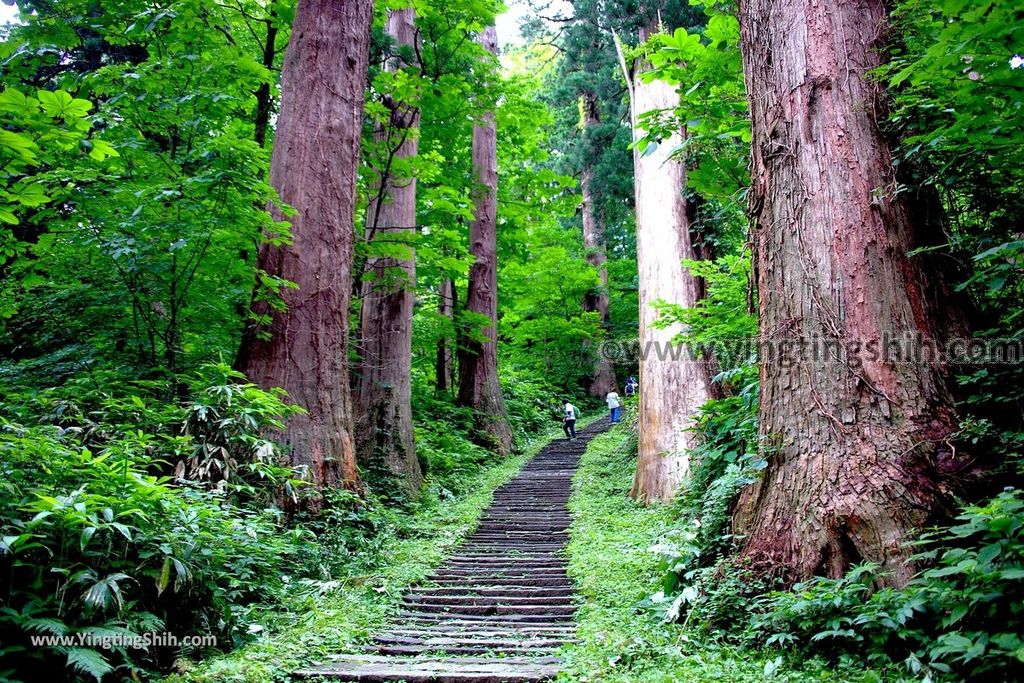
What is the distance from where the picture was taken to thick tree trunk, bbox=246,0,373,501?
21.5 feet

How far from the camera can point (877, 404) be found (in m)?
3.57

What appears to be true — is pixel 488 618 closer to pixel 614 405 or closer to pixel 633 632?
pixel 633 632

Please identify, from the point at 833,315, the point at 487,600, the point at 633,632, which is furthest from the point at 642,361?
the point at 633,632

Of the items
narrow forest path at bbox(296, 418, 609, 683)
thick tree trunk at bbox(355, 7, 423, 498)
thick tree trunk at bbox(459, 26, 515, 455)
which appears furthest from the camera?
thick tree trunk at bbox(459, 26, 515, 455)

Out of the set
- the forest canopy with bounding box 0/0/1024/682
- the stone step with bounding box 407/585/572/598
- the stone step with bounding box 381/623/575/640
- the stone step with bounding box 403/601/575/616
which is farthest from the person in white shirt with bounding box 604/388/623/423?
the stone step with bounding box 381/623/575/640

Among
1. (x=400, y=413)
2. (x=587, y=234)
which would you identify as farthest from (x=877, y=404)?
(x=587, y=234)

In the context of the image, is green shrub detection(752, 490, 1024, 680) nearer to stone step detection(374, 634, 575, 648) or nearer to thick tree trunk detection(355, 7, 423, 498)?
stone step detection(374, 634, 575, 648)

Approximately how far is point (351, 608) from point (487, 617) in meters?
1.10

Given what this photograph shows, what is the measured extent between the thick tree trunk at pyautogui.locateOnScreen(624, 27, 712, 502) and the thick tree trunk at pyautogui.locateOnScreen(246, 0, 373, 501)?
3907mm

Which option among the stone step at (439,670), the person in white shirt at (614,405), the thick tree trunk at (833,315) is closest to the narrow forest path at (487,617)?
the stone step at (439,670)

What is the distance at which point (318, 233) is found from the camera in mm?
6941

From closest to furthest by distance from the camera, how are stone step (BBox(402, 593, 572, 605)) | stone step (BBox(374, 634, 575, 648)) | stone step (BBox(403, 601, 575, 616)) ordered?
stone step (BBox(374, 634, 575, 648)), stone step (BBox(403, 601, 575, 616)), stone step (BBox(402, 593, 572, 605))

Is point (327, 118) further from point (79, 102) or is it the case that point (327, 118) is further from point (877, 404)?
point (877, 404)

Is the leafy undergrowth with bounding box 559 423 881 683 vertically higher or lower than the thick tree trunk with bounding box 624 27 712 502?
lower
